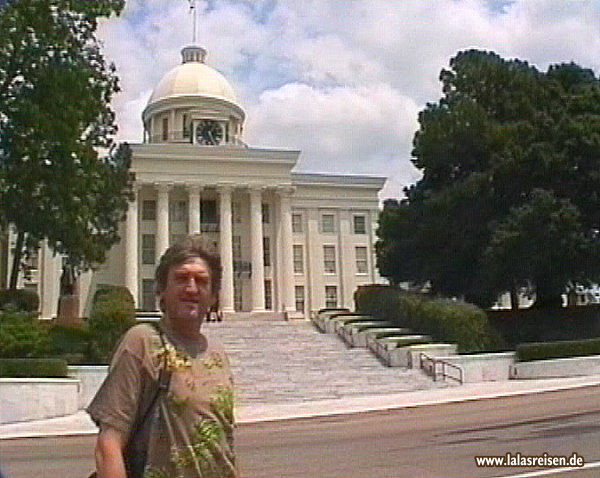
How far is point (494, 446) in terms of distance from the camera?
11.7 metres

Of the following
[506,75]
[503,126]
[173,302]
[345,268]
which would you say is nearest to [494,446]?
[173,302]

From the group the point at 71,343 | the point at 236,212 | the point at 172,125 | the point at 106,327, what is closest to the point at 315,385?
the point at 106,327

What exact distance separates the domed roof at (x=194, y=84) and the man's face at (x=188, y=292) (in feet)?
213

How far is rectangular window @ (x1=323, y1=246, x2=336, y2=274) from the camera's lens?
64.6 meters

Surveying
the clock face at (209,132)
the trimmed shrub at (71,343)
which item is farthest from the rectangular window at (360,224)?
the trimmed shrub at (71,343)

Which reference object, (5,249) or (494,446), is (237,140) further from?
(494,446)

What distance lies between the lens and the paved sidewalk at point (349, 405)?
19098mm

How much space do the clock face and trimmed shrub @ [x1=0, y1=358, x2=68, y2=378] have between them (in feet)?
137

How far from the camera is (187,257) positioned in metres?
3.24

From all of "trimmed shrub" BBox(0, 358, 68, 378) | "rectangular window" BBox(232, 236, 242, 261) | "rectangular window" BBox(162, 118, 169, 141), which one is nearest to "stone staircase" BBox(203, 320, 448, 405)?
"trimmed shrub" BBox(0, 358, 68, 378)

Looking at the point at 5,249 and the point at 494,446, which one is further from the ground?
the point at 5,249

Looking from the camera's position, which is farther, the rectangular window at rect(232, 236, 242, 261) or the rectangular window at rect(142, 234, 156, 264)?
the rectangular window at rect(232, 236, 242, 261)

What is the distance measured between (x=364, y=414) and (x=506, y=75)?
75.1ft

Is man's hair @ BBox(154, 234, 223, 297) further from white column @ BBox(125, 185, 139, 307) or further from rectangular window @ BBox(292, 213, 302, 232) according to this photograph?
rectangular window @ BBox(292, 213, 302, 232)
